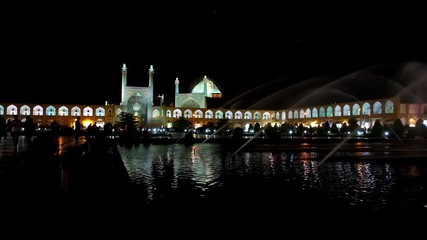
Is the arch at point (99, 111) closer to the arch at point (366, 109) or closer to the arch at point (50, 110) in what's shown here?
the arch at point (50, 110)

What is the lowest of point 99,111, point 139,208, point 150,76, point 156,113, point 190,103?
point 139,208

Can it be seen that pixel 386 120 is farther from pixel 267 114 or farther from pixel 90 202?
pixel 90 202

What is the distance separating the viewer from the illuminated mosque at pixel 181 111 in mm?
61281

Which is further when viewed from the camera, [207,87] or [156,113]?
[207,87]

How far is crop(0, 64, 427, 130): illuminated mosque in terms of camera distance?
6128 centimetres

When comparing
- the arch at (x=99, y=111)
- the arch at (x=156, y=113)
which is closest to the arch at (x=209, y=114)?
the arch at (x=156, y=113)

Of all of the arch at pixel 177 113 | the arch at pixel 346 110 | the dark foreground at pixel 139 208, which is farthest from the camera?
the arch at pixel 177 113

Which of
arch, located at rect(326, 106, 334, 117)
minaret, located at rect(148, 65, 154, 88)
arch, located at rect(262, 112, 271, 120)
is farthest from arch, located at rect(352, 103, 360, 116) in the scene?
minaret, located at rect(148, 65, 154, 88)

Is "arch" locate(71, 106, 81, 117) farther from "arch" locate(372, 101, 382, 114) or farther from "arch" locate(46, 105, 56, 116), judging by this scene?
"arch" locate(372, 101, 382, 114)

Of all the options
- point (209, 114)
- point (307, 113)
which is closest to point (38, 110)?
point (209, 114)

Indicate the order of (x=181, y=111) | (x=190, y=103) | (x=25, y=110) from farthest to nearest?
(x=190, y=103) < (x=181, y=111) < (x=25, y=110)

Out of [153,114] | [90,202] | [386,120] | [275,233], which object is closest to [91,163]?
[90,202]

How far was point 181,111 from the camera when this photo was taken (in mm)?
77000

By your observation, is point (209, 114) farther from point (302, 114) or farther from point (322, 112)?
point (322, 112)
